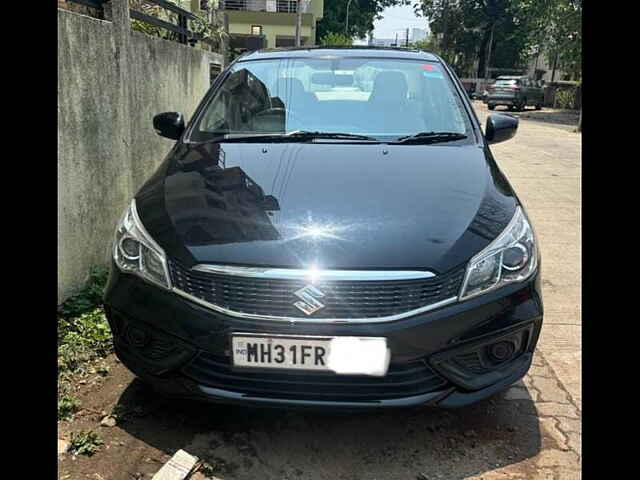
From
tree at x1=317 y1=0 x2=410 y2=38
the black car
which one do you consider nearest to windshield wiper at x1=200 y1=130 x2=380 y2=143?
the black car

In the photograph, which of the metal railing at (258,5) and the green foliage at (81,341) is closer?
the green foliage at (81,341)

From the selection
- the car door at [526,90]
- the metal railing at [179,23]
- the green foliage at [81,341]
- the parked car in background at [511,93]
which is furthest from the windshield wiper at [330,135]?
the car door at [526,90]

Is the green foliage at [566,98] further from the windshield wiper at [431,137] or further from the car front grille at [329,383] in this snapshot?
the car front grille at [329,383]

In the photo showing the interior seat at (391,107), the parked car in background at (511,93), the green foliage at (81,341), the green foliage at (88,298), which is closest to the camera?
the green foliage at (81,341)

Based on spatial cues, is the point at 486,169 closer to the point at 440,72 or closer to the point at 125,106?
the point at 440,72

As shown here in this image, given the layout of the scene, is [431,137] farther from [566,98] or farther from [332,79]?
[566,98]

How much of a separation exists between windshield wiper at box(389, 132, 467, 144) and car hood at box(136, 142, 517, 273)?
0.32 ft

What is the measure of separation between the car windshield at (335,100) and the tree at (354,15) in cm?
4484

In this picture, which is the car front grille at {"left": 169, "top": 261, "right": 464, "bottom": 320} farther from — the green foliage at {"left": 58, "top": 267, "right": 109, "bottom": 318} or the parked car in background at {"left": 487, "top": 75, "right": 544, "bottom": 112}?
the parked car in background at {"left": 487, "top": 75, "right": 544, "bottom": 112}

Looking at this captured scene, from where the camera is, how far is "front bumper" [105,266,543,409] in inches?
82.0

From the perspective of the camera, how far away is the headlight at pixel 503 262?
85.6 inches

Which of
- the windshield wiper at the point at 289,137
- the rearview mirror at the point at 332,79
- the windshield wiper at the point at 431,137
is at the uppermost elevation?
the rearview mirror at the point at 332,79

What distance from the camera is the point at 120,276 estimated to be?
7.77ft
